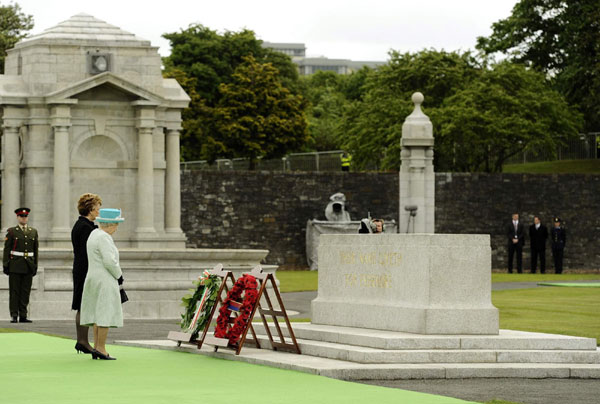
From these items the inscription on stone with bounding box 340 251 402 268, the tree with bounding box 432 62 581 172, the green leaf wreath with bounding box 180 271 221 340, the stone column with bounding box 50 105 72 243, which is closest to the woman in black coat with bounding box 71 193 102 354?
the green leaf wreath with bounding box 180 271 221 340

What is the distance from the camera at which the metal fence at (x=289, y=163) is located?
5947cm

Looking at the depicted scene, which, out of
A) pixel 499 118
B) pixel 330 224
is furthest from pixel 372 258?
pixel 499 118

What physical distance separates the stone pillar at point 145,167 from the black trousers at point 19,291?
20.9 feet

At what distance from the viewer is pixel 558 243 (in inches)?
1711

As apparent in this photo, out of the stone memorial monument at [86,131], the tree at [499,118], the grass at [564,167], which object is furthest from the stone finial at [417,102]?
the grass at [564,167]

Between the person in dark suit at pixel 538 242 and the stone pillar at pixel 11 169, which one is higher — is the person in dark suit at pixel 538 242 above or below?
below

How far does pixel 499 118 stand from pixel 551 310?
29655 millimetres

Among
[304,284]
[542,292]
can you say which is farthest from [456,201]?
[542,292]

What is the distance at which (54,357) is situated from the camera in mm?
15406

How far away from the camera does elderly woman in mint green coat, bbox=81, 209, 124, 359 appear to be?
14.8 meters

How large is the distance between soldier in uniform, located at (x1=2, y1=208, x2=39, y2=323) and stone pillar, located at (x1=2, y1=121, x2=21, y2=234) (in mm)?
6077

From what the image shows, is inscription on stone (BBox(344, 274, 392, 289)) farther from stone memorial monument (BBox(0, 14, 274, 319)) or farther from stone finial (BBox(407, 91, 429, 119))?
stone finial (BBox(407, 91, 429, 119))

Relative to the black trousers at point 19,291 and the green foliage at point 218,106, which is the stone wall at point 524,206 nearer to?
the green foliage at point 218,106

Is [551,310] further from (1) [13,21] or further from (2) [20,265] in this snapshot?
(1) [13,21]
